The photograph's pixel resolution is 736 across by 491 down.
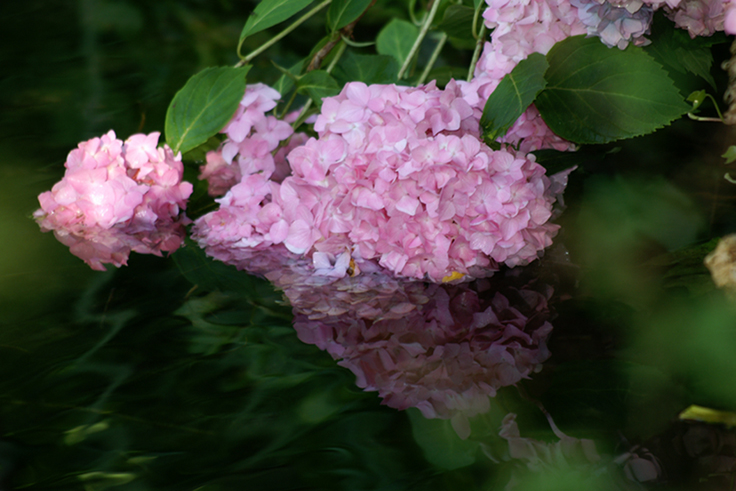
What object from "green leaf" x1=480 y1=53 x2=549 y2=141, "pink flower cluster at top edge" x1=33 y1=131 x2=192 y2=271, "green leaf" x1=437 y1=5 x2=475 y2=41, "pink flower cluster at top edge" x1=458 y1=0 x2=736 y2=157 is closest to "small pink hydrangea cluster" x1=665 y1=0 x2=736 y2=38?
"pink flower cluster at top edge" x1=458 y1=0 x2=736 y2=157

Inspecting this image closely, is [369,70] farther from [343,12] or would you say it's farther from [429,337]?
[429,337]

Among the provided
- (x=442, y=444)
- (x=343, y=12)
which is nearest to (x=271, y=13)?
(x=343, y=12)

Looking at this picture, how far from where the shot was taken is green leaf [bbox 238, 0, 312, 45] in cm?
62

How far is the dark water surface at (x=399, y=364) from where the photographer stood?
0.33 meters

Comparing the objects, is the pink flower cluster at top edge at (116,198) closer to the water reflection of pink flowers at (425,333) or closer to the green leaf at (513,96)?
the water reflection of pink flowers at (425,333)

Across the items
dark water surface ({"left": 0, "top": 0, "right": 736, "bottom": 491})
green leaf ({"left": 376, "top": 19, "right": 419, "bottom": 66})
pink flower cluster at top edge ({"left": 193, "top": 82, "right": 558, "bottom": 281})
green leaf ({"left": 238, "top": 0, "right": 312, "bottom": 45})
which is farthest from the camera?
green leaf ({"left": 376, "top": 19, "right": 419, "bottom": 66})

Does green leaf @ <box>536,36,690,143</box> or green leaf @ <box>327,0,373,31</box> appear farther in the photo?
green leaf @ <box>327,0,373,31</box>

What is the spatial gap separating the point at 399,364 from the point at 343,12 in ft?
1.29

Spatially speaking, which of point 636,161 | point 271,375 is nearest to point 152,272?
point 271,375

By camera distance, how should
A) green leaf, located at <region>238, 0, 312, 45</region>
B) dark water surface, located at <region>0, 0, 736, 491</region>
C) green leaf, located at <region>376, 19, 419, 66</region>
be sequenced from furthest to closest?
green leaf, located at <region>376, 19, 419, 66</region>
green leaf, located at <region>238, 0, 312, 45</region>
dark water surface, located at <region>0, 0, 736, 491</region>

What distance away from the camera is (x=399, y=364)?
42 centimetres

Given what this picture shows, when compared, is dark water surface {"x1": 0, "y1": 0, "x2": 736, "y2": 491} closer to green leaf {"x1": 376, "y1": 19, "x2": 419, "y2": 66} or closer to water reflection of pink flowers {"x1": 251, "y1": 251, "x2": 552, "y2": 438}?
water reflection of pink flowers {"x1": 251, "y1": 251, "x2": 552, "y2": 438}

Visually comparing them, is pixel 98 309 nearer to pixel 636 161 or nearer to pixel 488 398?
pixel 488 398

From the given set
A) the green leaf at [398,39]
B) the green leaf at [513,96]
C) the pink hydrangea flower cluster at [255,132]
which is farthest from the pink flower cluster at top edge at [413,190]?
the green leaf at [398,39]
